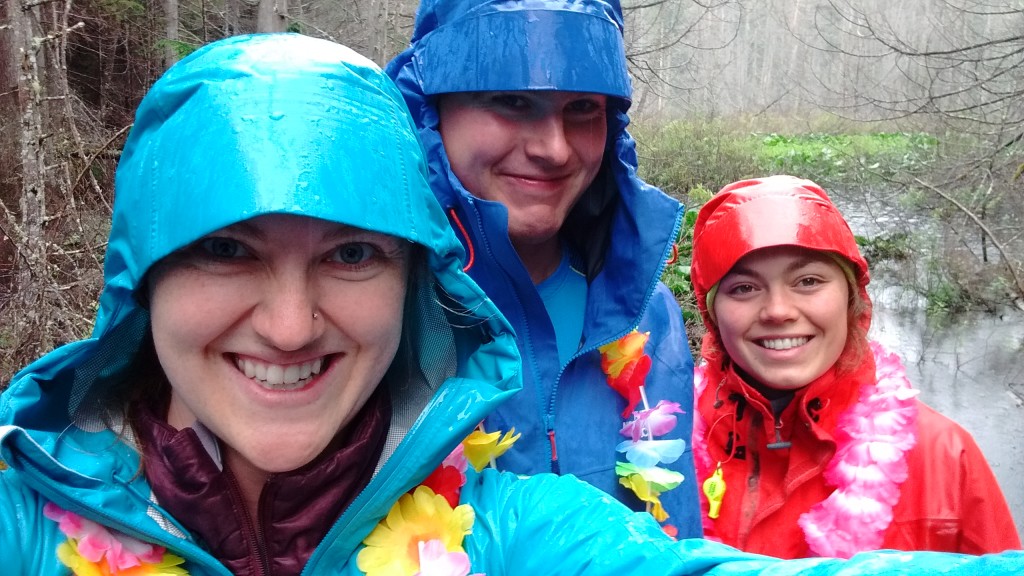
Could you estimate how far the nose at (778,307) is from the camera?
2266mm

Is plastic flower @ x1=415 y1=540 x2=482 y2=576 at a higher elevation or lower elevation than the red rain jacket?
higher

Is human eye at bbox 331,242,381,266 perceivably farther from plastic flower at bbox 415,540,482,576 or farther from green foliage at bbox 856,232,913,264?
green foliage at bbox 856,232,913,264

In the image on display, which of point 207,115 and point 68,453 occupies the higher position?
point 207,115

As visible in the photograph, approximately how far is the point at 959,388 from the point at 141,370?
7403 millimetres

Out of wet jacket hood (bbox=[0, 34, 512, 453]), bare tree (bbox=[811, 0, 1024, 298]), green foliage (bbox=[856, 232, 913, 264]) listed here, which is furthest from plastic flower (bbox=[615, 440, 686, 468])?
green foliage (bbox=[856, 232, 913, 264])

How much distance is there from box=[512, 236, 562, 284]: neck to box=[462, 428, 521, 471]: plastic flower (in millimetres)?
503

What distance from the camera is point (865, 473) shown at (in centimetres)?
220

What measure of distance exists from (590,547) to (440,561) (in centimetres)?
27

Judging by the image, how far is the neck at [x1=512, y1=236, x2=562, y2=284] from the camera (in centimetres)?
195

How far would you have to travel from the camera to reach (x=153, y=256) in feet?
3.74

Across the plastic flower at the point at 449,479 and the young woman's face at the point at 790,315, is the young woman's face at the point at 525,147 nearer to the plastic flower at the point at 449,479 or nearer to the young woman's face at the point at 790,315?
the plastic flower at the point at 449,479

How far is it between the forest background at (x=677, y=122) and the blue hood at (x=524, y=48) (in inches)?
120

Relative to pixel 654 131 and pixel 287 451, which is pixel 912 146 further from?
pixel 287 451

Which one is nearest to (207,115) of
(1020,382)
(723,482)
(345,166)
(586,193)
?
(345,166)
